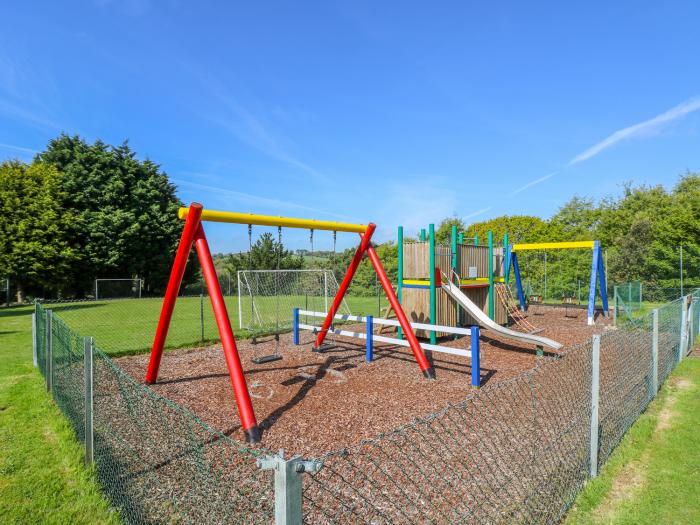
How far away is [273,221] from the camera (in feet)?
23.6

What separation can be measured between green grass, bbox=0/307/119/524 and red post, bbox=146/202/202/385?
1527 millimetres

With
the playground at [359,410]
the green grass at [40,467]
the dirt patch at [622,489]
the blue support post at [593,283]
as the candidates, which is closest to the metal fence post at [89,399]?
the playground at [359,410]

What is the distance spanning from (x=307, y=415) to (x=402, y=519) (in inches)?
99.7

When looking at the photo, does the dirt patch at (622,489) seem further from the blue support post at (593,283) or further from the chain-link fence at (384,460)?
the blue support post at (593,283)

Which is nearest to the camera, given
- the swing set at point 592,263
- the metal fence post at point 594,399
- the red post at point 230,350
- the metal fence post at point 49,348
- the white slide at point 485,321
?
the metal fence post at point 594,399

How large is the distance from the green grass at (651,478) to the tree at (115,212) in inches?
1257

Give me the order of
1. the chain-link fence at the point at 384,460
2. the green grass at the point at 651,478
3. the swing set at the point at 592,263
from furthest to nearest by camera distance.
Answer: the swing set at the point at 592,263, the green grass at the point at 651,478, the chain-link fence at the point at 384,460

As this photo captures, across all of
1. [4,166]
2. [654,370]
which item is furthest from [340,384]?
[4,166]

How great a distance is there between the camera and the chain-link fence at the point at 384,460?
128 inches

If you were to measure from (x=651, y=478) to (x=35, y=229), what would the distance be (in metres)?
32.5

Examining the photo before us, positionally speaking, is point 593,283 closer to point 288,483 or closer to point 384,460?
point 384,460

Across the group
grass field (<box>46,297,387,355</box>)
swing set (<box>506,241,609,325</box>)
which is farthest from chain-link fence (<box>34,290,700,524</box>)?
swing set (<box>506,241,609,325</box>)

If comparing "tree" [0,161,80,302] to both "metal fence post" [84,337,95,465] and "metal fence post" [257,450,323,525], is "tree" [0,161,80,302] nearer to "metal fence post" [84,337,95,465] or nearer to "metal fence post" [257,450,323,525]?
"metal fence post" [84,337,95,465]

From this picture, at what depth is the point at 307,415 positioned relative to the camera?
5625 millimetres
